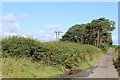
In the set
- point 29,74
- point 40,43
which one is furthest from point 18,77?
point 40,43

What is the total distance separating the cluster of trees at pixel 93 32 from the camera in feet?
312

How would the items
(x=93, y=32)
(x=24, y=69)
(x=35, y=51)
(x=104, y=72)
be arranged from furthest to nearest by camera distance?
(x=93, y=32) < (x=104, y=72) < (x=35, y=51) < (x=24, y=69)

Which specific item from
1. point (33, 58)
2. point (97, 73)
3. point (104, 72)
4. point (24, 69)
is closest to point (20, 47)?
point (33, 58)

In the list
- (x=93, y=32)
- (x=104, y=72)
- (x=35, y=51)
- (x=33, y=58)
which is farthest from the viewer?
(x=93, y=32)

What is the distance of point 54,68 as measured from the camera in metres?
24.5

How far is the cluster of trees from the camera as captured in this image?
95.1 meters

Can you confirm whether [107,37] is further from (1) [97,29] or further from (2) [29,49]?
(2) [29,49]

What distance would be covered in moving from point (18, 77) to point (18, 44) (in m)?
6.73

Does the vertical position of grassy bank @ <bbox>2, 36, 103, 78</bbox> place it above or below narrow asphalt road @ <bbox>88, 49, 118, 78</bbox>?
above

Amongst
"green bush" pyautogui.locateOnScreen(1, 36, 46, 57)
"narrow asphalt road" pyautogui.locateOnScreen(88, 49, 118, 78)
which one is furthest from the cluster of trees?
"green bush" pyautogui.locateOnScreen(1, 36, 46, 57)

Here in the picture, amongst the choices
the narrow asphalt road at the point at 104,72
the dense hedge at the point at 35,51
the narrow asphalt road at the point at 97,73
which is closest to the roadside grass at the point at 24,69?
the dense hedge at the point at 35,51

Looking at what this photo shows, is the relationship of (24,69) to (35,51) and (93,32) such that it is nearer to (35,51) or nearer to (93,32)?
(35,51)

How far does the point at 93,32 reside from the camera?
98938mm

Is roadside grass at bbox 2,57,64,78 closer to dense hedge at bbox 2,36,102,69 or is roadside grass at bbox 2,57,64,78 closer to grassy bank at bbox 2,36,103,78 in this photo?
grassy bank at bbox 2,36,103,78
